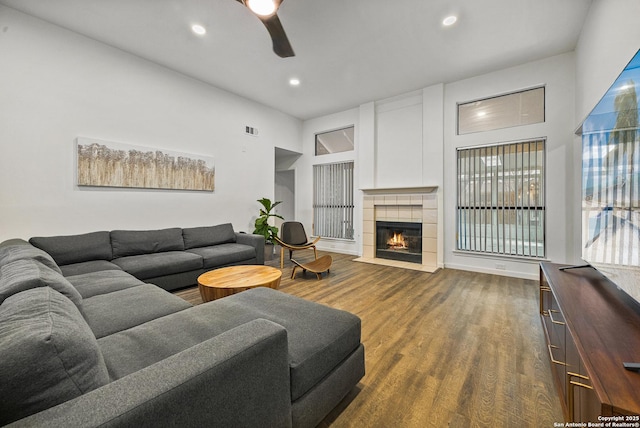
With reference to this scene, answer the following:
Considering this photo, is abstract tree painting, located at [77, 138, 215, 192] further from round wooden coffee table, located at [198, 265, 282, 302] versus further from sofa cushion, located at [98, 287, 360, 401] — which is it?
sofa cushion, located at [98, 287, 360, 401]

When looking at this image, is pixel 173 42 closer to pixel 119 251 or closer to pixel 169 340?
pixel 119 251

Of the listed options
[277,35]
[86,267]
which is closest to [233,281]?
[86,267]

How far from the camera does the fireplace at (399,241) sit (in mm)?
5066

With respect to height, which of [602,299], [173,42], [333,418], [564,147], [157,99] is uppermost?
[173,42]

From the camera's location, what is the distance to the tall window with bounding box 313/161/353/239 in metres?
6.16

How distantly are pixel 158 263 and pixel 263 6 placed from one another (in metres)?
2.96

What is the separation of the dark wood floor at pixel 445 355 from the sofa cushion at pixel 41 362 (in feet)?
3.85

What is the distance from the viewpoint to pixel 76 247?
302cm

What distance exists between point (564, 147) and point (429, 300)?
3.03m

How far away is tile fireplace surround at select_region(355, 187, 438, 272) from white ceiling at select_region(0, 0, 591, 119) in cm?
205

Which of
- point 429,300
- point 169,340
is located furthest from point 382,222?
point 169,340

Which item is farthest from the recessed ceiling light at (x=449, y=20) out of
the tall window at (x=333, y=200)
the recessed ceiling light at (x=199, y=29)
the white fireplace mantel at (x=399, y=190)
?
the tall window at (x=333, y=200)

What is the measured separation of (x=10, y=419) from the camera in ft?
2.03

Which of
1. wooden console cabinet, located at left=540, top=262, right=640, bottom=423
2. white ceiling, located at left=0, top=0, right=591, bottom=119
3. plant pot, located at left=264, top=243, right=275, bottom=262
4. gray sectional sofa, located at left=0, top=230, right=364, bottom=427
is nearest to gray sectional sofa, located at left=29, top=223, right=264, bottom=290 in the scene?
plant pot, located at left=264, top=243, right=275, bottom=262
